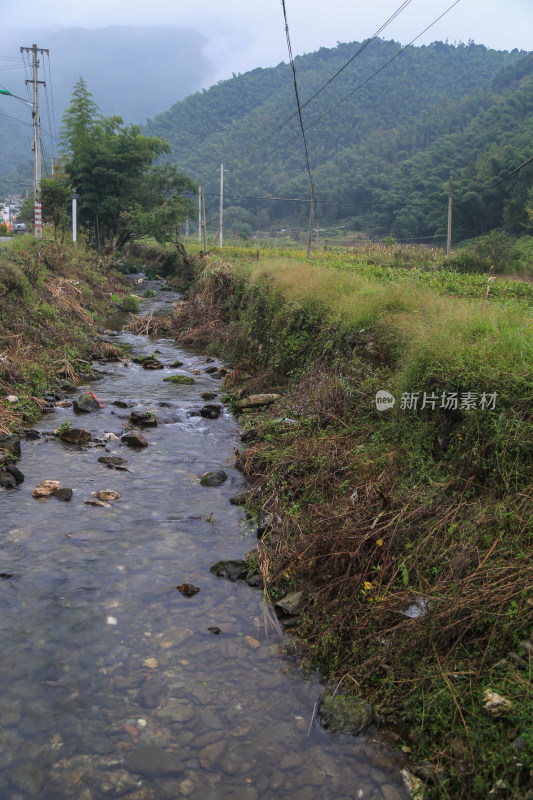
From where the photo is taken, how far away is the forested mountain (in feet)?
158

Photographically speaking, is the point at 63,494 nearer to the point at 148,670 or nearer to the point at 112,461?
the point at 112,461

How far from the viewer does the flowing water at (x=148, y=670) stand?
3.25m

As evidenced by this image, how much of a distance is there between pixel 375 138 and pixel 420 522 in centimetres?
7790

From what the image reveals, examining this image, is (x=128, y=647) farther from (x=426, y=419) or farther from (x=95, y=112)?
(x=95, y=112)

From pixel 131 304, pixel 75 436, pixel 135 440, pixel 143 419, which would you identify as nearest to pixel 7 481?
pixel 75 436

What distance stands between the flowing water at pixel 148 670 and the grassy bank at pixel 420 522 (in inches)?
14.8

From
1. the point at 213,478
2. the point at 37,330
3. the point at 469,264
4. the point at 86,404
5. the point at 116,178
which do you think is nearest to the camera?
the point at 213,478

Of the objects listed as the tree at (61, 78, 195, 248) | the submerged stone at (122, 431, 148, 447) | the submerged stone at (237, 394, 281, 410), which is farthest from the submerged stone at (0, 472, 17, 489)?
the tree at (61, 78, 195, 248)

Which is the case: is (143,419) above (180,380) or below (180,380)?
below

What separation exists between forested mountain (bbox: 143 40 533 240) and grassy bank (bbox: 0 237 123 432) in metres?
29.1

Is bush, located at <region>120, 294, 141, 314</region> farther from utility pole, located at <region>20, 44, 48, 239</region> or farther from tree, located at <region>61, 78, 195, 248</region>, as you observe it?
tree, located at <region>61, 78, 195, 248</region>

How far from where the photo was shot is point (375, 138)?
7381 centimetres

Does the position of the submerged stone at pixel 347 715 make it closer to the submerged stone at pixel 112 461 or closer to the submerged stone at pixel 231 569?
the submerged stone at pixel 231 569

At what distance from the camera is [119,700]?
371 centimetres
